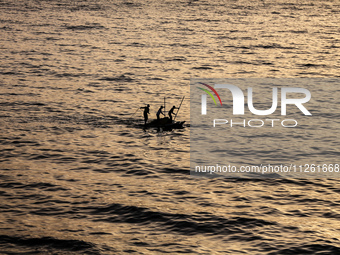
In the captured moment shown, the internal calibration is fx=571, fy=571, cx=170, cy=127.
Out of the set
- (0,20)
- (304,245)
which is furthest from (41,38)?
(304,245)

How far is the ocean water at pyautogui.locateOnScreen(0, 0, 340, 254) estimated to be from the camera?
26.9 metres

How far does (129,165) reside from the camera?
121 feet

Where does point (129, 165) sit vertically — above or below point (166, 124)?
below

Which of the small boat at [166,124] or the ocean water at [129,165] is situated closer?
the ocean water at [129,165]

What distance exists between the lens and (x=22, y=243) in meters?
26.2

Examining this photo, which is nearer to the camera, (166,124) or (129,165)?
(129,165)

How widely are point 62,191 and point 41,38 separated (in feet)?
225

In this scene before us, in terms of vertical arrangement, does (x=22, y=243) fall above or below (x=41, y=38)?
below

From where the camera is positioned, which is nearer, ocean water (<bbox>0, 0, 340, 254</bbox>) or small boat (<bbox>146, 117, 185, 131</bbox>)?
ocean water (<bbox>0, 0, 340, 254</bbox>)

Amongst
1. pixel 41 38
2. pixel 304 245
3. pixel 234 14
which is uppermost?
pixel 234 14

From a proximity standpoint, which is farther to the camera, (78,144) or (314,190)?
(78,144)

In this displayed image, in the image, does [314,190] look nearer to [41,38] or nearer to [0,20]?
[41,38]

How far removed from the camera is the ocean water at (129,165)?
26.9 metres

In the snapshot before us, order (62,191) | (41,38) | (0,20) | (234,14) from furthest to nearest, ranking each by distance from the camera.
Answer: (234,14)
(0,20)
(41,38)
(62,191)
